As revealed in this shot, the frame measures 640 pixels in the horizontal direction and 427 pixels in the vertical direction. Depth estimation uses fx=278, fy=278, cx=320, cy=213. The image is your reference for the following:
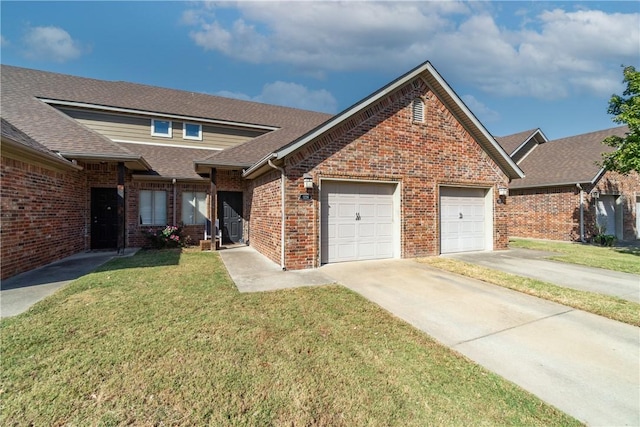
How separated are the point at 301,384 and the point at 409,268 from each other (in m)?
5.60

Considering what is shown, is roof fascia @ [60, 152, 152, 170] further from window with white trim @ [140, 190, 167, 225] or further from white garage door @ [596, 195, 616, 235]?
white garage door @ [596, 195, 616, 235]

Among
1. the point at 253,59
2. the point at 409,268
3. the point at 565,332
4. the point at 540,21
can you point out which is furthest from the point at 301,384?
the point at 253,59

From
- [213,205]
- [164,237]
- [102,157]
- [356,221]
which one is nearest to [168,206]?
[164,237]

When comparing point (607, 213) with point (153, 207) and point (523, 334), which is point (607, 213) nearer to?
point (523, 334)

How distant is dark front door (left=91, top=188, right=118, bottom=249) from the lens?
10.8 metres

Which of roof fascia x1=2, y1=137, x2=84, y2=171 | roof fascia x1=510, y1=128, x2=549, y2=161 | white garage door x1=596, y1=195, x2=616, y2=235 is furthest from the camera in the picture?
roof fascia x1=510, y1=128, x2=549, y2=161

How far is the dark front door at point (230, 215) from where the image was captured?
502 inches

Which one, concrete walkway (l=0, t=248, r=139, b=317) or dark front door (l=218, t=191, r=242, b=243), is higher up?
dark front door (l=218, t=191, r=242, b=243)

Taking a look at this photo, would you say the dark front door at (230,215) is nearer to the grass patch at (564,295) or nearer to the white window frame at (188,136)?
the white window frame at (188,136)

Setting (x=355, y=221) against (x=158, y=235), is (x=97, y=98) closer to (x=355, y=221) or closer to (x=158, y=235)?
(x=158, y=235)

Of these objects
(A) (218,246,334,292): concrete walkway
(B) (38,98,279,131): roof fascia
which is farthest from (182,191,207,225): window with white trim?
(A) (218,246,334,292): concrete walkway

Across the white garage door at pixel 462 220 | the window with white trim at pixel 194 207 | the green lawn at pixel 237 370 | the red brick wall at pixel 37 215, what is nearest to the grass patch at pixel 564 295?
the white garage door at pixel 462 220

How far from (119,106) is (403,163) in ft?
42.6

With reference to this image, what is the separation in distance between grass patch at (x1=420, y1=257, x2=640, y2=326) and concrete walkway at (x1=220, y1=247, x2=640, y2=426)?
0.26 meters
